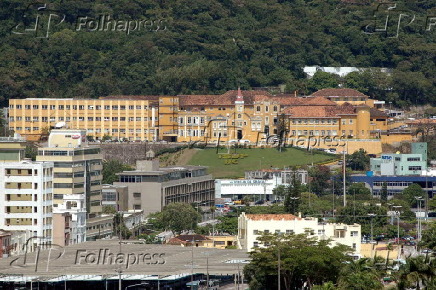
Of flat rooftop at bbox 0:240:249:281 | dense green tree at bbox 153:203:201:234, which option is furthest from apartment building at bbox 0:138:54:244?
dense green tree at bbox 153:203:201:234

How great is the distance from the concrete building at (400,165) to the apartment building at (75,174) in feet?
102

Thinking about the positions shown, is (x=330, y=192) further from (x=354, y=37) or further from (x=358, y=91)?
(x=354, y=37)

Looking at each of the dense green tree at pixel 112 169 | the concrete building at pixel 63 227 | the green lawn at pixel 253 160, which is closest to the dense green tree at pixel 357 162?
the green lawn at pixel 253 160

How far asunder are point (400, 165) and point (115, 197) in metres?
26.4

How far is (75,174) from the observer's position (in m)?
101

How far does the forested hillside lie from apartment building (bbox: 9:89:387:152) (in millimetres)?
12150

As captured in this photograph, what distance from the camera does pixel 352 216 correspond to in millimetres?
102562

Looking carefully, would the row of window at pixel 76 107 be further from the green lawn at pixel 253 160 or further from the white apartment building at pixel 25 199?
the white apartment building at pixel 25 199

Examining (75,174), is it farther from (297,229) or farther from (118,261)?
(118,261)

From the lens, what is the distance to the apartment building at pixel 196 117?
143 metres

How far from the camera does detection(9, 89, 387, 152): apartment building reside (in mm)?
142750

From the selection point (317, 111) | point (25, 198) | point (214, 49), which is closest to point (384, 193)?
point (317, 111)

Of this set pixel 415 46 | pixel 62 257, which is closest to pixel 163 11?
pixel 415 46

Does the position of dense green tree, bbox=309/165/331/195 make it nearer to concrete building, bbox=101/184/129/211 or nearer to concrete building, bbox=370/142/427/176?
concrete building, bbox=370/142/427/176
